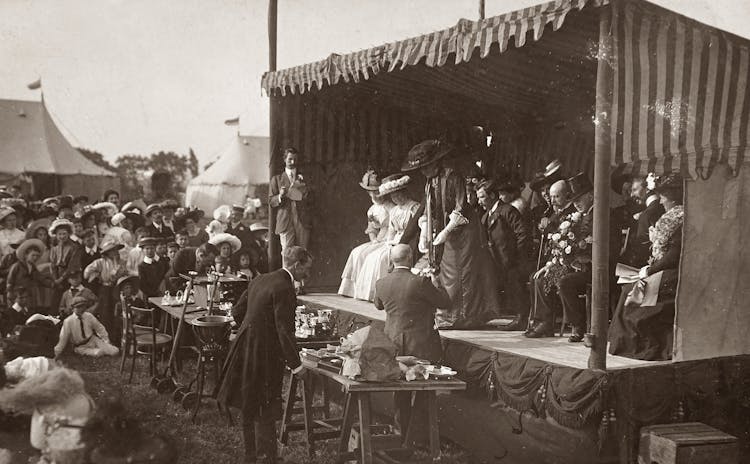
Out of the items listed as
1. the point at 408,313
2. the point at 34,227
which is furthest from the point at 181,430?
the point at 34,227

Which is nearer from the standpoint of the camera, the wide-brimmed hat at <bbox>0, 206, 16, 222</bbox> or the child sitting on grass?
the child sitting on grass

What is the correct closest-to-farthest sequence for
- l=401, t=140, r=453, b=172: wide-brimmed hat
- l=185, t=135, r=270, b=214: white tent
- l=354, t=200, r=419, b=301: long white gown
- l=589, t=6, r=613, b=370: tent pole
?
1. l=589, t=6, r=613, b=370: tent pole
2. l=401, t=140, r=453, b=172: wide-brimmed hat
3. l=354, t=200, r=419, b=301: long white gown
4. l=185, t=135, r=270, b=214: white tent

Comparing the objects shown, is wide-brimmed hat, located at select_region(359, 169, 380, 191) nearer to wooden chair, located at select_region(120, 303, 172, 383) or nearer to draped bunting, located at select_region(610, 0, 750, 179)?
wooden chair, located at select_region(120, 303, 172, 383)

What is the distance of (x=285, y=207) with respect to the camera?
10.6m

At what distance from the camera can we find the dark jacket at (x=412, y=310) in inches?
252

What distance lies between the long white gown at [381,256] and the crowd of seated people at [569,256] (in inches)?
0.8

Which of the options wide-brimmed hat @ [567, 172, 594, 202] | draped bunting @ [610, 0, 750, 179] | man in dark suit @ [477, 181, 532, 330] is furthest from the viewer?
man in dark suit @ [477, 181, 532, 330]

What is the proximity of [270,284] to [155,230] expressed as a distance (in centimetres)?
682

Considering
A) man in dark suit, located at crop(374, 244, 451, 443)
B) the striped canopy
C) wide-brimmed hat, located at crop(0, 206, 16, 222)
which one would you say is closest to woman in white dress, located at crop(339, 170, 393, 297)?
the striped canopy

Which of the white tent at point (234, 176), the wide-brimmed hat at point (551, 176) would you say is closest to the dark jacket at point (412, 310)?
the wide-brimmed hat at point (551, 176)

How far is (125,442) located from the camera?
3934mm

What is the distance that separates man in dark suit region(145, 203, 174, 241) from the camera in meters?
12.3

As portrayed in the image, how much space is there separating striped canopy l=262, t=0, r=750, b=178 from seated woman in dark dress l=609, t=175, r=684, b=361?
1.91ft

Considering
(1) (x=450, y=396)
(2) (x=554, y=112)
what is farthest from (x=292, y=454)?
(2) (x=554, y=112)
